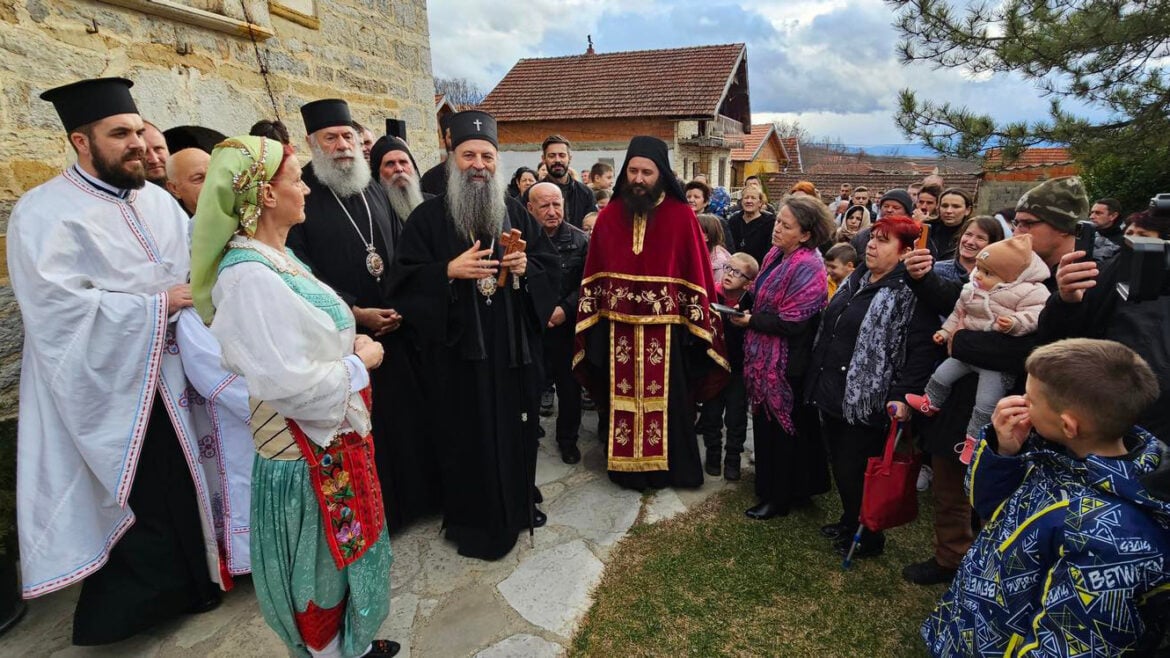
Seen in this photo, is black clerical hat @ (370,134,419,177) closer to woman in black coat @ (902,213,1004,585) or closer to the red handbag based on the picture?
woman in black coat @ (902,213,1004,585)

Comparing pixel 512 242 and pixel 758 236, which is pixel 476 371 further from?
pixel 758 236

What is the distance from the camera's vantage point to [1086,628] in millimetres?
1724

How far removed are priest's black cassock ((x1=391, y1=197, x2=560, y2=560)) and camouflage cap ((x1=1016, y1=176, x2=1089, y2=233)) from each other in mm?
2385

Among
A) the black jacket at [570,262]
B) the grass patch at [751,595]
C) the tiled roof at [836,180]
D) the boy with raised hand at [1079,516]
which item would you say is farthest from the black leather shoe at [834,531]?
the tiled roof at [836,180]

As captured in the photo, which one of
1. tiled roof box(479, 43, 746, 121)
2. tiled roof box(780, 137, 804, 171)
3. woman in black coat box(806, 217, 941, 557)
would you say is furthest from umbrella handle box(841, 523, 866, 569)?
tiled roof box(780, 137, 804, 171)

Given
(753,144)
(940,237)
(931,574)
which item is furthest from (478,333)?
(753,144)

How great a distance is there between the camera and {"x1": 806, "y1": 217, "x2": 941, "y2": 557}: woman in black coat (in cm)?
299

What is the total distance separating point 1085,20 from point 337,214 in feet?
21.7

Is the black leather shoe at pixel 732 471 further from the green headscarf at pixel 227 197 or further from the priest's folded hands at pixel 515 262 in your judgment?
the green headscarf at pixel 227 197

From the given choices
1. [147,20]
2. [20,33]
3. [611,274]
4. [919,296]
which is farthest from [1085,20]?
[20,33]

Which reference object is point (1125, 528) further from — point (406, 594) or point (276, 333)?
point (406, 594)

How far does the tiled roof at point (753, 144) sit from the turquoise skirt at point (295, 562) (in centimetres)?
3111

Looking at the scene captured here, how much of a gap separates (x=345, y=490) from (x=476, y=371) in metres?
1.22

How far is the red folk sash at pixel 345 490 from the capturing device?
213 centimetres
